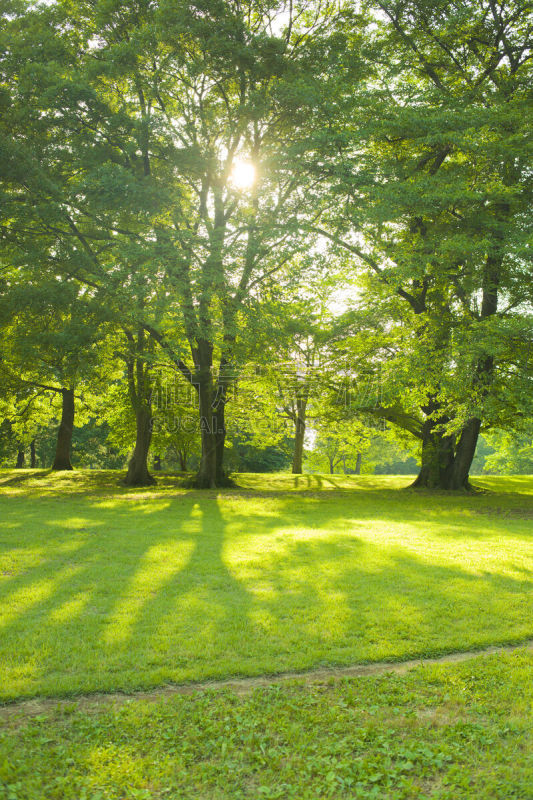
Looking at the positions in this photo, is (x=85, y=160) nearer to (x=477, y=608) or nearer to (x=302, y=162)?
(x=302, y=162)

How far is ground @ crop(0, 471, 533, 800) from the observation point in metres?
3.77

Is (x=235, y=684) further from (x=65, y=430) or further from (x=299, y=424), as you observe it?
(x=299, y=424)

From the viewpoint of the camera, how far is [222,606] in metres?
7.01

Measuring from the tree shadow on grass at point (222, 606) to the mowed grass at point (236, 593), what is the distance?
0.02 meters

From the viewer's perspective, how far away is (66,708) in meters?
4.60

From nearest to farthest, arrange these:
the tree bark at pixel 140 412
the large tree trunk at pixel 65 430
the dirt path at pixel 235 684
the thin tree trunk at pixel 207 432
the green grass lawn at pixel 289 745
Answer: the green grass lawn at pixel 289 745 → the dirt path at pixel 235 684 → the thin tree trunk at pixel 207 432 → the tree bark at pixel 140 412 → the large tree trunk at pixel 65 430

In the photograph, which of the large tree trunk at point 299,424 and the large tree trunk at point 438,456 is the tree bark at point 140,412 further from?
the large tree trunk at point 438,456

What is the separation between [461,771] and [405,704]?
956 mm

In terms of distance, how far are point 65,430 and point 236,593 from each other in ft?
83.4

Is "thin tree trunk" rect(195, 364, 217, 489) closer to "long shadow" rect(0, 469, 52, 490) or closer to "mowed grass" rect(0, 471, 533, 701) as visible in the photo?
"mowed grass" rect(0, 471, 533, 701)

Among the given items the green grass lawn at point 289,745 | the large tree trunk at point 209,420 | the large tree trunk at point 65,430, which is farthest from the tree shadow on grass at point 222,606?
the large tree trunk at point 65,430

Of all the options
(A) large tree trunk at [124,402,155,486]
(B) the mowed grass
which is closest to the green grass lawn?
(B) the mowed grass

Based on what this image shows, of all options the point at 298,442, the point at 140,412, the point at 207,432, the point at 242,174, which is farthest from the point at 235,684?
the point at 298,442

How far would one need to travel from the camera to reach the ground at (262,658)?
12.4 ft
